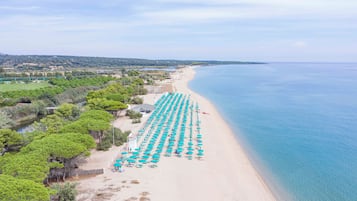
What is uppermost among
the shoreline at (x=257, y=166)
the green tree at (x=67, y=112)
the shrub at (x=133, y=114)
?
the green tree at (x=67, y=112)

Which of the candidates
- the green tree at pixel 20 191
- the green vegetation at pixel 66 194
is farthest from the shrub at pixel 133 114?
the green tree at pixel 20 191

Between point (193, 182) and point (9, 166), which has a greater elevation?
point (9, 166)

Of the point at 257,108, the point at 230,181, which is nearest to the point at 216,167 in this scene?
the point at 230,181

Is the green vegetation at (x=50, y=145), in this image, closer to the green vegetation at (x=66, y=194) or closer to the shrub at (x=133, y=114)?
the green vegetation at (x=66, y=194)

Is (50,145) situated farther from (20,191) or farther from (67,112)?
(67,112)

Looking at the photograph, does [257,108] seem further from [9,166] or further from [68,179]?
[9,166]
